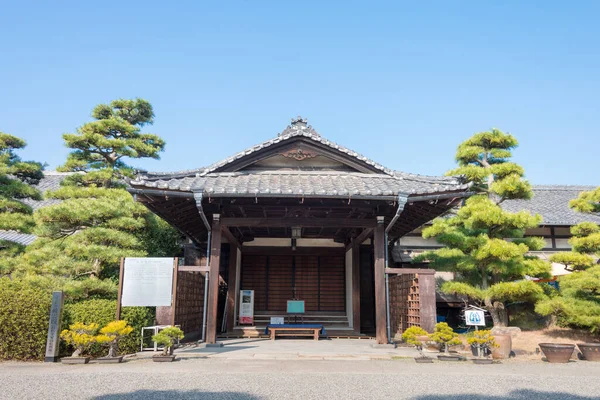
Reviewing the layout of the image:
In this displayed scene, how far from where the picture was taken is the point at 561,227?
16.7 meters

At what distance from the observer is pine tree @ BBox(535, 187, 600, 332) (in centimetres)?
1092

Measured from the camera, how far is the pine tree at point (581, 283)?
10.9 meters

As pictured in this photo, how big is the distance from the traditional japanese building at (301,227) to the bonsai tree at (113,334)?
1143 millimetres

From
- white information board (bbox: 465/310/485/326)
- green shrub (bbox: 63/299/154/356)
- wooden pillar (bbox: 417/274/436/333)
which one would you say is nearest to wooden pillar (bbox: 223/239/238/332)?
green shrub (bbox: 63/299/154/356)

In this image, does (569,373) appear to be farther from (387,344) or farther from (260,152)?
(260,152)

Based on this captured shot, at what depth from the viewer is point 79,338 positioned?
8258 millimetres

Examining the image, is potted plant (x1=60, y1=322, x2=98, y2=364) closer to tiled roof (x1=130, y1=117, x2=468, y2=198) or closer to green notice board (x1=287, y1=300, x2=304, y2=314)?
tiled roof (x1=130, y1=117, x2=468, y2=198)

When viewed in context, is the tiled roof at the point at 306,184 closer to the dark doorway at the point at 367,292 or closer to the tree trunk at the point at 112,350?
the tree trunk at the point at 112,350

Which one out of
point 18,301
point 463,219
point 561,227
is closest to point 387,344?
point 463,219

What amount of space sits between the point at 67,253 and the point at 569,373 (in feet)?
36.8

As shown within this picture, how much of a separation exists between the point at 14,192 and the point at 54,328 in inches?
217

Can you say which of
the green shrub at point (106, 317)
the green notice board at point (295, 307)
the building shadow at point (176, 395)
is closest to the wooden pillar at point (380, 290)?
the green notice board at point (295, 307)

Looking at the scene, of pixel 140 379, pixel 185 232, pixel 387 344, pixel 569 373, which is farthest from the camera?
pixel 185 232

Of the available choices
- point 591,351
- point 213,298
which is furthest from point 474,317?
point 213,298
